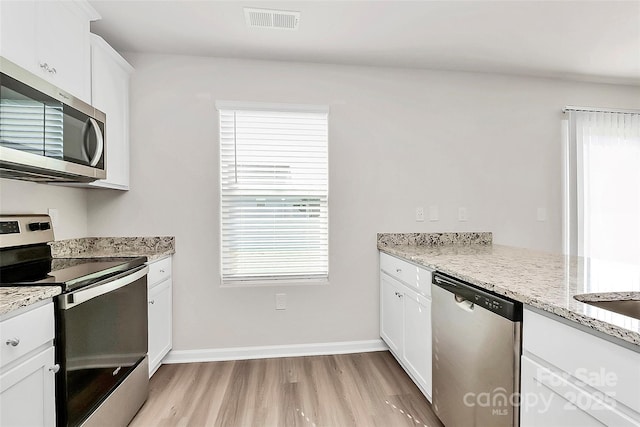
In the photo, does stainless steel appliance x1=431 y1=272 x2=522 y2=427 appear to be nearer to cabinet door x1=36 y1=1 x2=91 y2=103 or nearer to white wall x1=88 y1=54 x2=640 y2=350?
white wall x1=88 y1=54 x2=640 y2=350

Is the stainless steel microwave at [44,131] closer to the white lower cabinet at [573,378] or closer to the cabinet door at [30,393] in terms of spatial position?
the cabinet door at [30,393]

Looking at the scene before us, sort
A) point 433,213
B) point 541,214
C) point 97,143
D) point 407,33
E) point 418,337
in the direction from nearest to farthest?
point 97,143
point 418,337
point 407,33
point 433,213
point 541,214

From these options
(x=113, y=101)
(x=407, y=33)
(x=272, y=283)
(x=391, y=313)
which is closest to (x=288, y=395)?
(x=272, y=283)

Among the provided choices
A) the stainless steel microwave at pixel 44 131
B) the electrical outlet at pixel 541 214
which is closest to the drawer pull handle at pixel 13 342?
the stainless steel microwave at pixel 44 131

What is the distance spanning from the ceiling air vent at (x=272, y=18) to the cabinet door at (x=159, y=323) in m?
1.92

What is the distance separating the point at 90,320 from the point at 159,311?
2.92 feet

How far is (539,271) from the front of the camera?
1.49 m

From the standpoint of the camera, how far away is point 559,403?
992 mm

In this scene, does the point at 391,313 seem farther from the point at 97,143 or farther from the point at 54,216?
the point at 54,216

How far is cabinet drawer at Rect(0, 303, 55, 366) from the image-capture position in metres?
0.98

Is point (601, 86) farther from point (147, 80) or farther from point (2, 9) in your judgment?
point (2, 9)

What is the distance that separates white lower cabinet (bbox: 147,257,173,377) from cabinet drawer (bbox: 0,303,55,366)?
2.88 feet

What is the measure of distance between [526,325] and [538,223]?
88.4 inches

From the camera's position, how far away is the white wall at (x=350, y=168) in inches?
99.2
